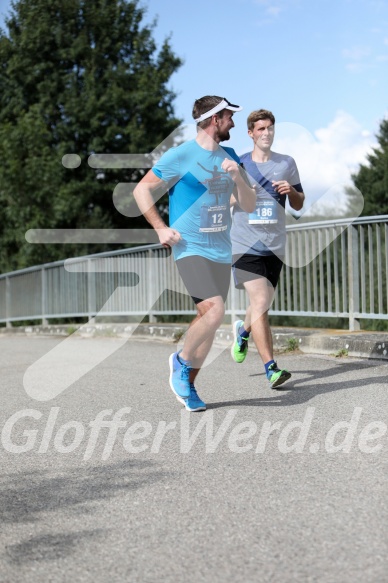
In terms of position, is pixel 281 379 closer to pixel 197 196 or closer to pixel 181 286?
pixel 197 196

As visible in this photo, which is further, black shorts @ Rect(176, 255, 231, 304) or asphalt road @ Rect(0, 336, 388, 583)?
black shorts @ Rect(176, 255, 231, 304)

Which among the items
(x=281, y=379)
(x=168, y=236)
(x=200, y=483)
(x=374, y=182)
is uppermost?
(x=374, y=182)

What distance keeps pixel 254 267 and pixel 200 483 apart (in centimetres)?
294

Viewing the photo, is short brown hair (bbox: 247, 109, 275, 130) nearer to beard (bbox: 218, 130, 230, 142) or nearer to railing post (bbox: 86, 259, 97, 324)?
beard (bbox: 218, 130, 230, 142)

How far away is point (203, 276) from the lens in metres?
5.94

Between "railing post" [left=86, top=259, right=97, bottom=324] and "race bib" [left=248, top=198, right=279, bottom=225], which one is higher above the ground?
"race bib" [left=248, top=198, right=279, bottom=225]

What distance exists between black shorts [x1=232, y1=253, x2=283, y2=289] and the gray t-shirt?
0.04 metres

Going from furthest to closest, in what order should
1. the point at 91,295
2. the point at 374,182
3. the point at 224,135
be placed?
the point at 374,182
the point at 91,295
the point at 224,135

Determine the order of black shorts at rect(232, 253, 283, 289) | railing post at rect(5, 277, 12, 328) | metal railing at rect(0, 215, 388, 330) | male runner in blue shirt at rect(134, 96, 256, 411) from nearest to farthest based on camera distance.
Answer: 1. male runner in blue shirt at rect(134, 96, 256, 411)
2. black shorts at rect(232, 253, 283, 289)
3. metal railing at rect(0, 215, 388, 330)
4. railing post at rect(5, 277, 12, 328)

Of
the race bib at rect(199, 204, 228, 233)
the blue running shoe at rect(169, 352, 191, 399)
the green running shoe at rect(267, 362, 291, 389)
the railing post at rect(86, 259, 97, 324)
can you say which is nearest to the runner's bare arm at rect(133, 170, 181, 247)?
the race bib at rect(199, 204, 228, 233)

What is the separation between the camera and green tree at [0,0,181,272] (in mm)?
30844

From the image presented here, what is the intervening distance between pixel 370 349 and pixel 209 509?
513cm

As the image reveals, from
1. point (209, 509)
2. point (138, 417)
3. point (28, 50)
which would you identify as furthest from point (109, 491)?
point (28, 50)

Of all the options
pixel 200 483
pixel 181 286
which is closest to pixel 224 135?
pixel 200 483
